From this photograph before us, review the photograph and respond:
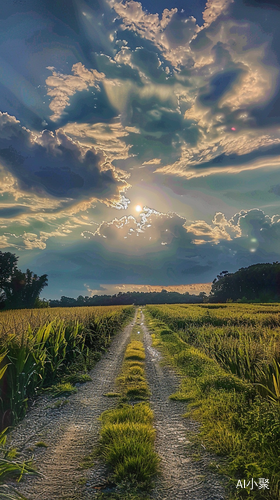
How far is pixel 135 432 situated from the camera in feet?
17.9

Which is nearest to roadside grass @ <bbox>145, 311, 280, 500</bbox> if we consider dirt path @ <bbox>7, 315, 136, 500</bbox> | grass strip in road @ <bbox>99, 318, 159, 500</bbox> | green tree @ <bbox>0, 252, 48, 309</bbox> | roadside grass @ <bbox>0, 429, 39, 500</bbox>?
grass strip in road @ <bbox>99, 318, 159, 500</bbox>

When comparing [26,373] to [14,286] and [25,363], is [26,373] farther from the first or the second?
[14,286]

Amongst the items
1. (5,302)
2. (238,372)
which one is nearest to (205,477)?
(238,372)

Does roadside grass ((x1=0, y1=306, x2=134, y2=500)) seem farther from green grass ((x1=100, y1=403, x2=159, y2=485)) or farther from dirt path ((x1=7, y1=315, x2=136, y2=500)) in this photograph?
green grass ((x1=100, y1=403, x2=159, y2=485))

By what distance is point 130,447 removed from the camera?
4.84 metres

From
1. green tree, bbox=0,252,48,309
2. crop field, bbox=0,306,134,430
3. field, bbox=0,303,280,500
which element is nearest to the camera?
field, bbox=0,303,280,500

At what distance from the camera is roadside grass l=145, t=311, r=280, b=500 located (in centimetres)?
420

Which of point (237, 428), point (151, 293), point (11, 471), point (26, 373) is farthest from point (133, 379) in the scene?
point (151, 293)

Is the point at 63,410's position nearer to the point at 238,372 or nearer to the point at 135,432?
the point at 135,432

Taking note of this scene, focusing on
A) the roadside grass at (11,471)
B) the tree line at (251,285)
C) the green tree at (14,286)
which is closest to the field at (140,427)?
the roadside grass at (11,471)

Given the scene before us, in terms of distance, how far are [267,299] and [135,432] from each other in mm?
101733

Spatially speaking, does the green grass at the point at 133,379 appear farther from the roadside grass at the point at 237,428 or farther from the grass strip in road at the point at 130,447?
the roadside grass at the point at 237,428

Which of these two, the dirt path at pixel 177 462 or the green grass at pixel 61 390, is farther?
the green grass at pixel 61 390

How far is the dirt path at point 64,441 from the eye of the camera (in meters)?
4.25
